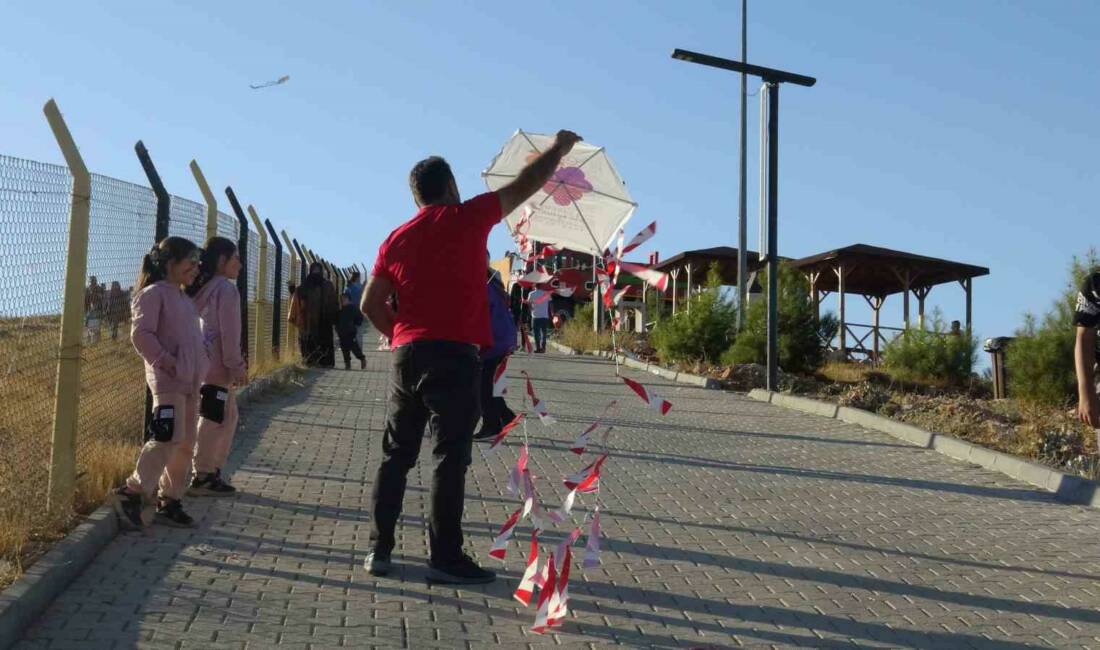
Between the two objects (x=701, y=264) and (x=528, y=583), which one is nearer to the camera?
(x=528, y=583)

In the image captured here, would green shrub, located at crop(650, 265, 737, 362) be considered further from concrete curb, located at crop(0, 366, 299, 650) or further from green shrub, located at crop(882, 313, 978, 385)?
concrete curb, located at crop(0, 366, 299, 650)

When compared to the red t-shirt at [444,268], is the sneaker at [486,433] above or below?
below

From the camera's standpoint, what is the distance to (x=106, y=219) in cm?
809

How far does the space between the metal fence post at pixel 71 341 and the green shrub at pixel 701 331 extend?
17385 millimetres

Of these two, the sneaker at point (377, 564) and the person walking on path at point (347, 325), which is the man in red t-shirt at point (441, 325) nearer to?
the sneaker at point (377, 564)

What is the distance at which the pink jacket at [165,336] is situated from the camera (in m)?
6.83

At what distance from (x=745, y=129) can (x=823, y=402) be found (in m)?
13.1

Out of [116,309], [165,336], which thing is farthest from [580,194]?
[116,309]

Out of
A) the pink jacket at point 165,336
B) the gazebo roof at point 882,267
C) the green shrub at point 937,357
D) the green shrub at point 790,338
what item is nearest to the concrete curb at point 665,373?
the green shrub at point 790,338

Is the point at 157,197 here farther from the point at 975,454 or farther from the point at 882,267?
the point at 882,267

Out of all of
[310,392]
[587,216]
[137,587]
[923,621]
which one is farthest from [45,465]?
[310,392]

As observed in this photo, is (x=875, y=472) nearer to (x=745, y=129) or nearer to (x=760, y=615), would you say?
(x=760, y=615)

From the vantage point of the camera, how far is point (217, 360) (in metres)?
7.82

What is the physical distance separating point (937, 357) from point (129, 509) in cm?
1915
